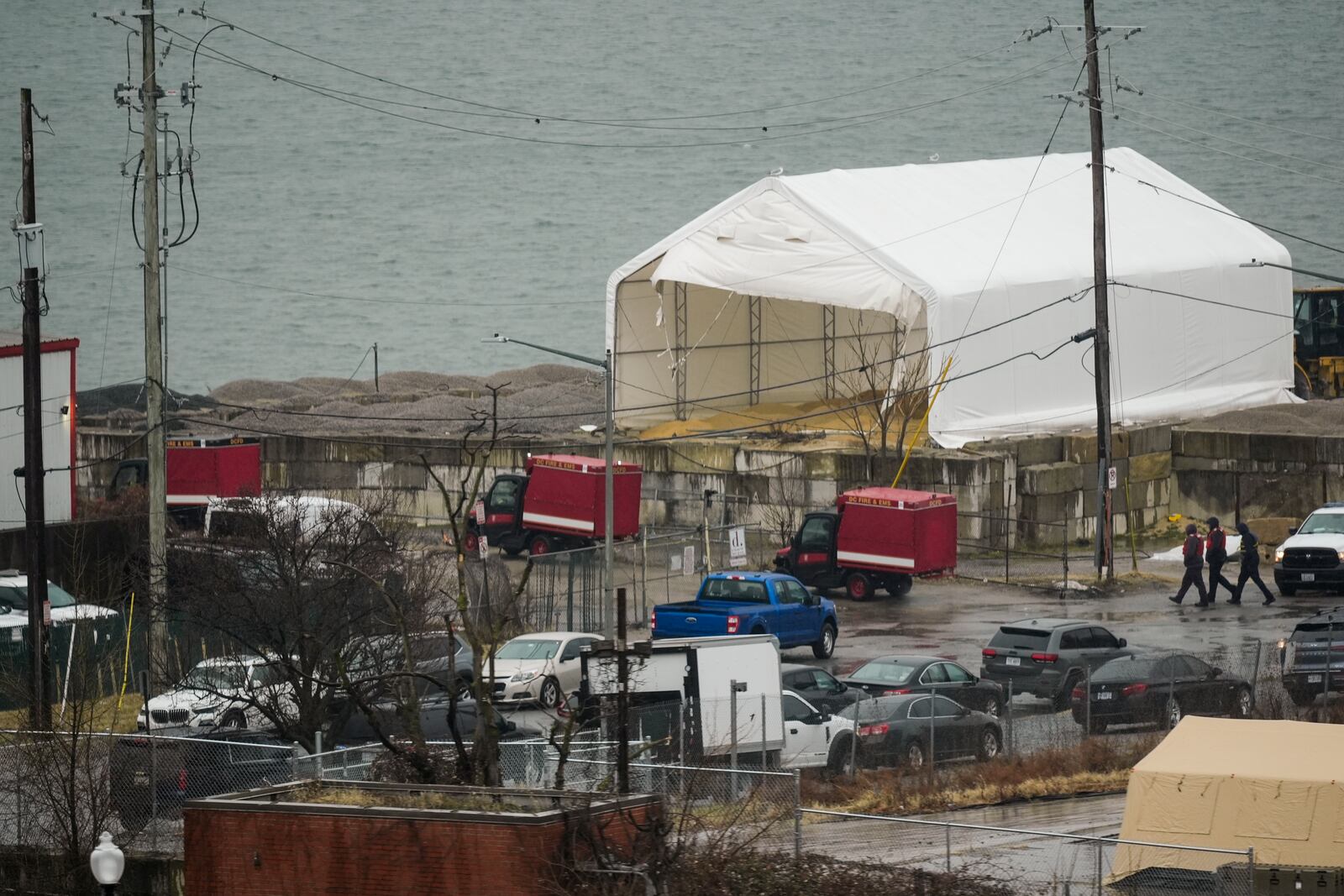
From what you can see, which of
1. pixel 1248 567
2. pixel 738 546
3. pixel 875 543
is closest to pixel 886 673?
pixel 738 546

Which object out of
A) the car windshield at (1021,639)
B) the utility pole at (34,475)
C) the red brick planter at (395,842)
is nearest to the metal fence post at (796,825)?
the red brick planter at (395,842)

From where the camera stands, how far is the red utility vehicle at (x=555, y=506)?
41062 millimetres

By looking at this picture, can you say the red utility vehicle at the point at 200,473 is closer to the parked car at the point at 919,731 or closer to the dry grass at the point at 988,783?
the parked car at the point at 919,731

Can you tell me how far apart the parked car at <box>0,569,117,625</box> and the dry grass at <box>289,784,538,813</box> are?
13914 mm

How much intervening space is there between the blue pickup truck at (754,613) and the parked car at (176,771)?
11177mm

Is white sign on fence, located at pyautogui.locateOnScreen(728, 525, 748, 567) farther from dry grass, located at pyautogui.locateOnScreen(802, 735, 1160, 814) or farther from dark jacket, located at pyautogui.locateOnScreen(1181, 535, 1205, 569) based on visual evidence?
dry grass, located at pyautogui.locateOnScreen(802, 735, 1160, 814)

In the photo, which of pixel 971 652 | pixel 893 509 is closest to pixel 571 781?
pixel 971 652

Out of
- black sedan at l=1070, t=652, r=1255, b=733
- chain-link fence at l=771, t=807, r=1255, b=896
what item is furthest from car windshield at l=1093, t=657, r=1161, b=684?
chain-link fence at l=771, t=807, r=1255, b=896

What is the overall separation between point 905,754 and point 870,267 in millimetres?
25227

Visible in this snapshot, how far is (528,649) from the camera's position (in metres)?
29.2

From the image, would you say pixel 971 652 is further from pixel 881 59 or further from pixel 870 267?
pixel 881 59

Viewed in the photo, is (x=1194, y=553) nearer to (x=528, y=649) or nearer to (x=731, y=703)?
(x=528, y=649)

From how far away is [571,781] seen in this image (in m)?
20.3

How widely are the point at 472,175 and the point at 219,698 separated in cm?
17144
